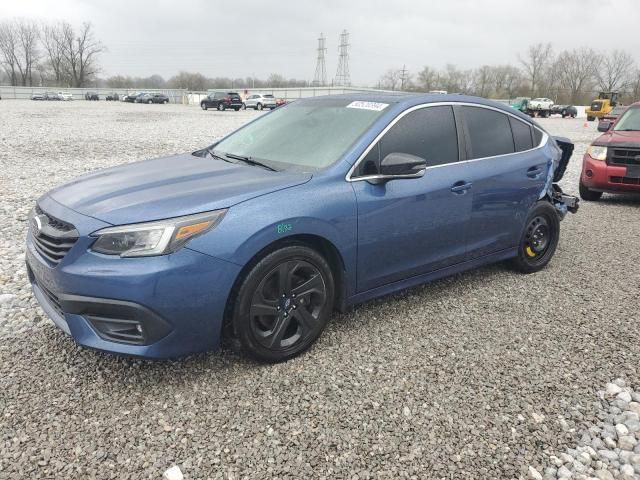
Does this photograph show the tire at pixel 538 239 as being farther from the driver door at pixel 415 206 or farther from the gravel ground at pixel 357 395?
the driver door at pixel 415 206

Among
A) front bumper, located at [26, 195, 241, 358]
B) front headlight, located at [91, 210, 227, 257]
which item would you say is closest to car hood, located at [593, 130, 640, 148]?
front bumper, located at [26, 195, 241, 358]

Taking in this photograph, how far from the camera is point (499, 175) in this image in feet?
13.8

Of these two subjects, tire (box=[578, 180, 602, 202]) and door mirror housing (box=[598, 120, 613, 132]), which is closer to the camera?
tire (box=[578, 180, 602, 202])

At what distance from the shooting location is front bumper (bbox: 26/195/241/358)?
2.56 metres

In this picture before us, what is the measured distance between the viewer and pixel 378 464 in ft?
7.67

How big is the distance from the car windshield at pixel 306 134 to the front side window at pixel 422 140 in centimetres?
17

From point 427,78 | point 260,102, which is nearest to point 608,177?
point 260,102

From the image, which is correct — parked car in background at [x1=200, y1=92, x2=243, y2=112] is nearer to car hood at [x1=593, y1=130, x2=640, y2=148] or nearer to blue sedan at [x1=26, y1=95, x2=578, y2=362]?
car hood at [x1=593, y1=130, x2=640, y2=148]

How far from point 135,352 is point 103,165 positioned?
341 inches

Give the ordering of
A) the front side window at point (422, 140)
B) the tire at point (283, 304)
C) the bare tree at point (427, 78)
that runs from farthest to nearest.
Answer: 1. the bare tree at point (427, 78)
2. the front side window at point (422, 140)
3. the tire at point (283, 304)

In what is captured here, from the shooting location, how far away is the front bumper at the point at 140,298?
8.39 feet

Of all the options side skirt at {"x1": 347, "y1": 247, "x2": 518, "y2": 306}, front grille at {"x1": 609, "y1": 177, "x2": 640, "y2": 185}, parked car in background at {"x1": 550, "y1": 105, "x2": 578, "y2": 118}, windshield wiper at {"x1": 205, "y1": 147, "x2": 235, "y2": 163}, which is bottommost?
side skirt at {"x1": 347, "y1": 247, "x2": 518, "y2": 306}

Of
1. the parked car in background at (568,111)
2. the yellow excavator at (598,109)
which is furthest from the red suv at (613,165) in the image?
the parked car in background at (568,111)

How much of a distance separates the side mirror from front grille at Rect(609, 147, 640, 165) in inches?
246
